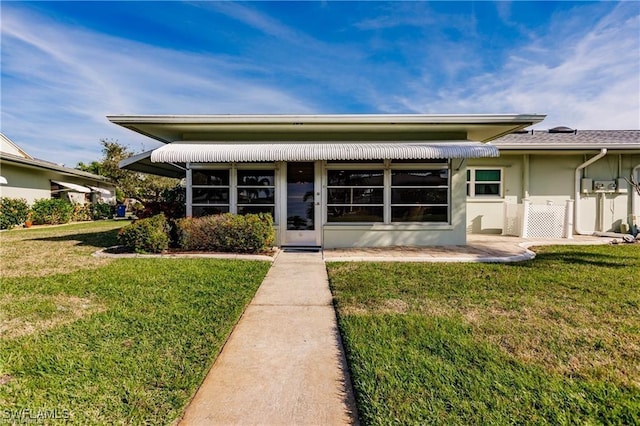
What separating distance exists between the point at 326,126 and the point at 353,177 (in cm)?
205

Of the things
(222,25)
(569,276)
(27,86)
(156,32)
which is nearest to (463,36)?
(222,25)

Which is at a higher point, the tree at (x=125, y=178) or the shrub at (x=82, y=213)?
the tree at (x=125, y=178)

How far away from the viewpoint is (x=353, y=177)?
10938 mm

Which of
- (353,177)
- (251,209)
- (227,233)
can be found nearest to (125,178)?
(251,209)

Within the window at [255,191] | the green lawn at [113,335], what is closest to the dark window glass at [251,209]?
the window at [255,191]

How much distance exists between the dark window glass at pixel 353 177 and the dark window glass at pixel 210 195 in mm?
3822

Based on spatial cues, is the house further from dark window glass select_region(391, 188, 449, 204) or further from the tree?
the tree

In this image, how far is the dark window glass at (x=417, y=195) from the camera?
10930 mm

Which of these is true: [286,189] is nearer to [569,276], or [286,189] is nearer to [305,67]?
[569,276]

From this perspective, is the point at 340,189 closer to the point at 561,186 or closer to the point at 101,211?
the point at 561,186

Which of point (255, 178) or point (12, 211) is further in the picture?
point (12, 211)

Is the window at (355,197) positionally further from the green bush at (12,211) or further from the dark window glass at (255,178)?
the green bush at (12,211)

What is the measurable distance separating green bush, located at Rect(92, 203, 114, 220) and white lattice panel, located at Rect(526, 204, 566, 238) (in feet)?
101

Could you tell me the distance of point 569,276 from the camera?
684 centimetres
